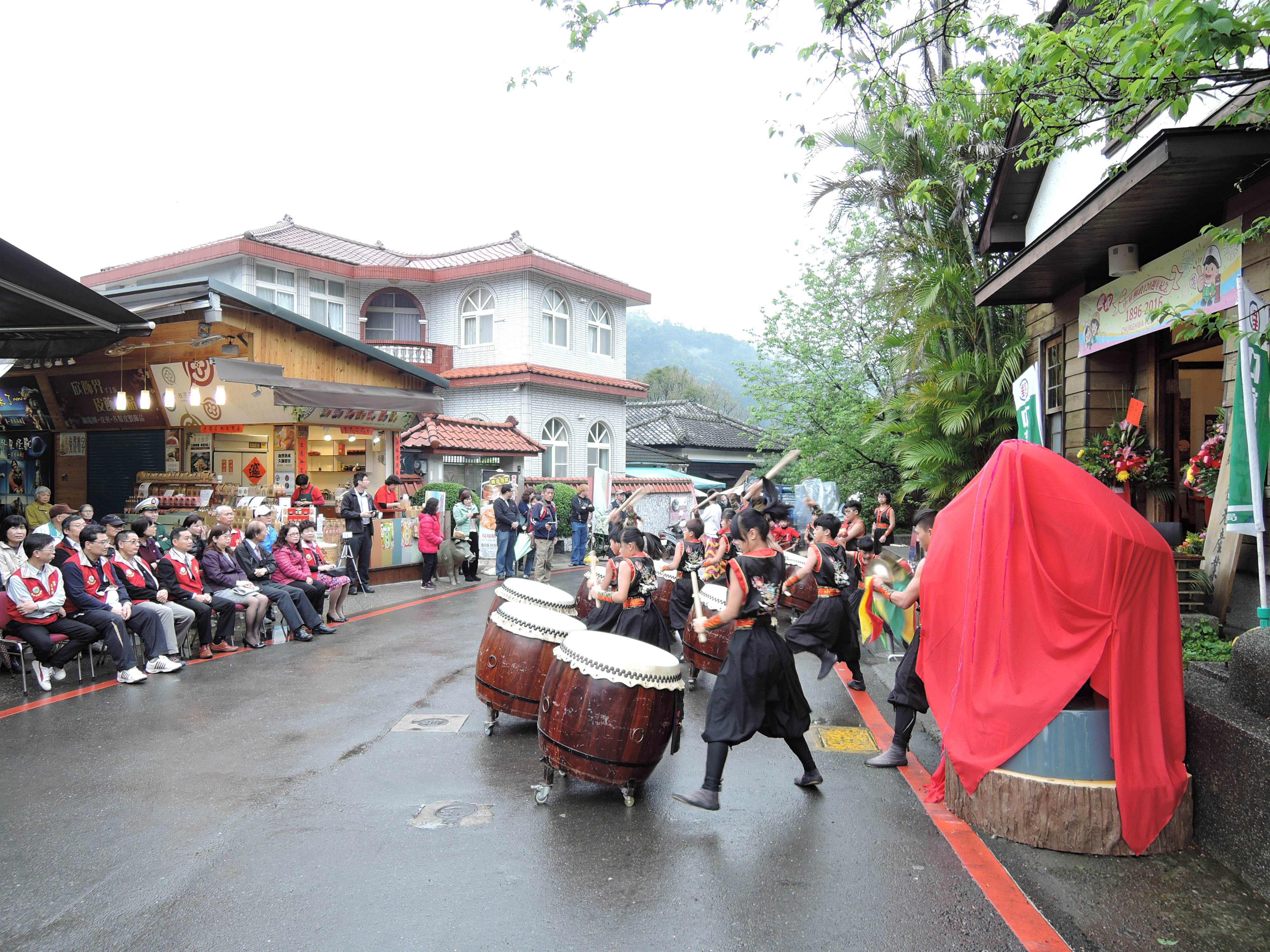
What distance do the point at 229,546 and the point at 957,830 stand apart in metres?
8.82

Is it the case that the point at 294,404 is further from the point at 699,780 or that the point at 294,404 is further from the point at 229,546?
the point at 699,780

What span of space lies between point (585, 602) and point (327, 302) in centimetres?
1765

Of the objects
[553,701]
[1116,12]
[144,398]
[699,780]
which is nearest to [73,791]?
[553,701]

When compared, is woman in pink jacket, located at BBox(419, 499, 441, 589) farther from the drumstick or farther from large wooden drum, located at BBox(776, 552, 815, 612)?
the drumstick

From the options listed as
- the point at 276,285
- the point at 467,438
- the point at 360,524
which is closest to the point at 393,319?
the point at 276,285

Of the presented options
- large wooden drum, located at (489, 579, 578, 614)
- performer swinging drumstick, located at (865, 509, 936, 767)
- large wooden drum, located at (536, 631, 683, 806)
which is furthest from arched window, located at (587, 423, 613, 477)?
large wooden drum, located at (536, 631, 683, 806)

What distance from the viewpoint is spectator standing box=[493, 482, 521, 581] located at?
15.5 m

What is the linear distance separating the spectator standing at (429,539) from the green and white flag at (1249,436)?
11.6m

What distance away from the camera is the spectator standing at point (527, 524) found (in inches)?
631

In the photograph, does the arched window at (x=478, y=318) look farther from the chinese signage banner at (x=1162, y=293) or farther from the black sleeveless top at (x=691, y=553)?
the chinese signage banner at (x=1162, y=293)

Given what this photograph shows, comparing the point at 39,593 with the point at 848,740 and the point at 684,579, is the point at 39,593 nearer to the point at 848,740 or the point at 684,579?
the point at 684,579

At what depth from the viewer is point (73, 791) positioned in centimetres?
499

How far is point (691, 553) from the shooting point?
26.5 ft

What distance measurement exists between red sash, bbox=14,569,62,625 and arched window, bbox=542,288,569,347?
684 inches
